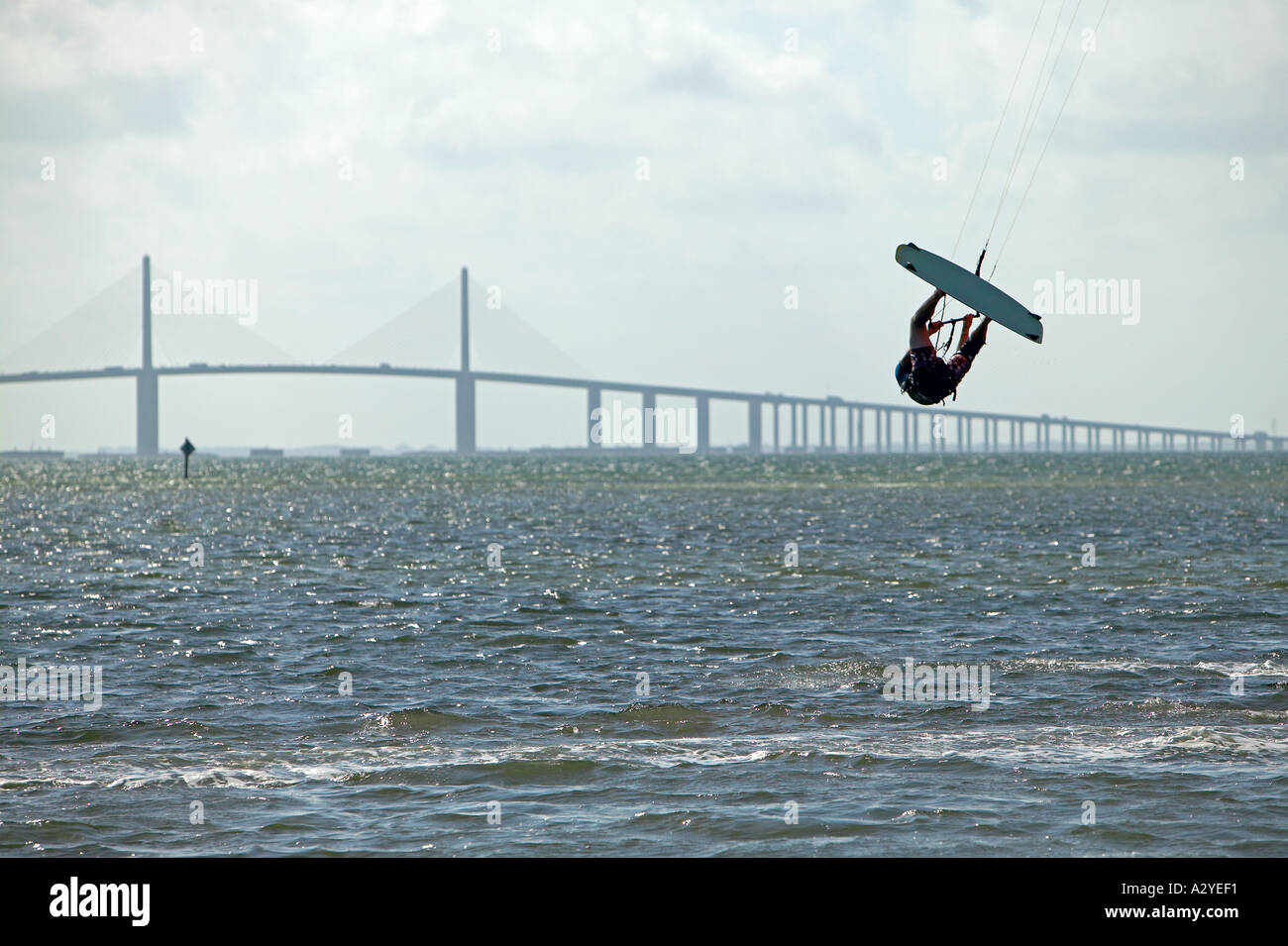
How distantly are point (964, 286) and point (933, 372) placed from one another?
2.77 feet

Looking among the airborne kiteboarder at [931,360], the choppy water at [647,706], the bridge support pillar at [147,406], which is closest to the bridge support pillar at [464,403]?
the bridge support pillar at [147,406]

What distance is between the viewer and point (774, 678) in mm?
17391

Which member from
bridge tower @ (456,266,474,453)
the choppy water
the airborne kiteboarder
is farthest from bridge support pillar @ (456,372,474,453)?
the airborne kiteboarder

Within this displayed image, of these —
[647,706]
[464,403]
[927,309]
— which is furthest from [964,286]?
[464,403]

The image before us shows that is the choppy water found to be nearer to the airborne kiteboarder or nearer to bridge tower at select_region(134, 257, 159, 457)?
the airborne kiteboarder

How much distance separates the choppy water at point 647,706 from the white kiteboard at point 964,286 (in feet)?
12.7

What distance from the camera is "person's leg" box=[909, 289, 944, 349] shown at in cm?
1309

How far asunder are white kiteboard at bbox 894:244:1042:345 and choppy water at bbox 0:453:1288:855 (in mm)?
3883

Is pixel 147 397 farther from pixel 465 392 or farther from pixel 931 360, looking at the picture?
pixel 931 360

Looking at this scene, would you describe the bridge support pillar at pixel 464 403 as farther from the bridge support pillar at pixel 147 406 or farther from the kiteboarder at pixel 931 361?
the kiteboarder at pixel 931 361
